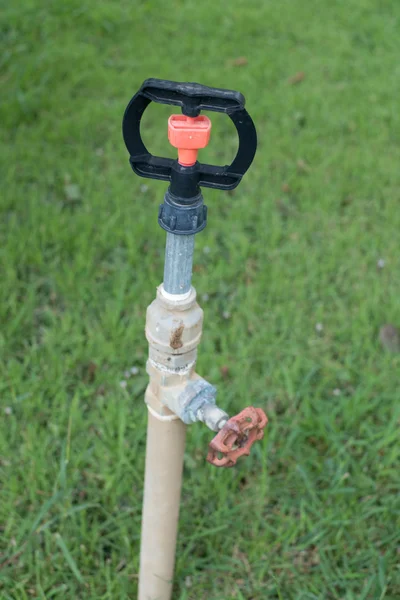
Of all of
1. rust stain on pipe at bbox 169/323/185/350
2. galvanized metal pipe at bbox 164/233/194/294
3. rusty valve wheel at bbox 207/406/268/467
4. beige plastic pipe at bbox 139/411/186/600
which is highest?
galvanized metal pipe at bbox 164/233/194/294

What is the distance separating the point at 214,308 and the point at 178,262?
4.81ft

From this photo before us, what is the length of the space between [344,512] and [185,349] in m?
1.03

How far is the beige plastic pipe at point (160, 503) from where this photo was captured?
1.46m

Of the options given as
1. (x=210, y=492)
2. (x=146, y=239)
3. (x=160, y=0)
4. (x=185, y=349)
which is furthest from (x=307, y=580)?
(x=160, y=0)

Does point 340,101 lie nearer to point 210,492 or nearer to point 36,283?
point 36,283

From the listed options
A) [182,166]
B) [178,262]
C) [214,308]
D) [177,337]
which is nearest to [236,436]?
[177,337]

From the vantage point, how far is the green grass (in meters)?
1.96

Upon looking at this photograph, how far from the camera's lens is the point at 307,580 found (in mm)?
1917

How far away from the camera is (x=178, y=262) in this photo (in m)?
1.25

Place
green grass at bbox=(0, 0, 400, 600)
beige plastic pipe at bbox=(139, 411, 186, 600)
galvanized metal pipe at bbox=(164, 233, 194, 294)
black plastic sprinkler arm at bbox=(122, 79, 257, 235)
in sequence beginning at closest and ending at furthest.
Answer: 1. black plastic sprinkler arm at bbox=(122, 79, 257, 235)
2. galvanized metal pipe at bbox=(164, 233, 194, 294)
3. beige plastic pipe at bbox=(139, 411, 186, 600)
4. green grass at bbox=(0, 0, 400, 600)

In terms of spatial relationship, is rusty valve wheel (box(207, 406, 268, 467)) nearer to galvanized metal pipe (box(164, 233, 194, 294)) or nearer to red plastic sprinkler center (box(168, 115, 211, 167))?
galvanized metal pipe (box(164, 233, 194, 294))

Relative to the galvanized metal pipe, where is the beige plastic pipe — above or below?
below

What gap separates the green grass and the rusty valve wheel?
2.38 feet

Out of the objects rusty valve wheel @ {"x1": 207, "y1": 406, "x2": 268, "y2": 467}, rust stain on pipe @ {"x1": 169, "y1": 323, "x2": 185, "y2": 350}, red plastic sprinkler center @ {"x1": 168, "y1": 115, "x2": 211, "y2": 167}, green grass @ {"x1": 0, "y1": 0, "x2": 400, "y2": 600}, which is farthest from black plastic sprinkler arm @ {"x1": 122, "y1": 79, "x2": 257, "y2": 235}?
green grass @ {"x1": 0, "y1": 0, "x2": 400, "y2": 600}
